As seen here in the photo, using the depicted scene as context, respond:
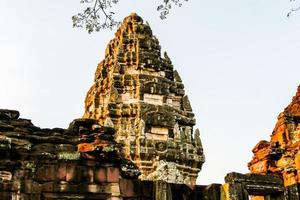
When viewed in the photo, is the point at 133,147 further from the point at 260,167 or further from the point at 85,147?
the point at 85,147

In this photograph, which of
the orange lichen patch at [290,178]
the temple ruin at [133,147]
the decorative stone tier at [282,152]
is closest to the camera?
the temple ruin at [133,147]

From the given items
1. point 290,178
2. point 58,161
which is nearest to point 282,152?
point 290,178

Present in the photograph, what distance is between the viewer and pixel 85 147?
1070 centimetres

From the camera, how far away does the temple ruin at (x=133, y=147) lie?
10.2 metres

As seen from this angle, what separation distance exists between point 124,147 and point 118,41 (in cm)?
961

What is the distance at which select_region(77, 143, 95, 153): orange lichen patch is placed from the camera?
10.6 meters

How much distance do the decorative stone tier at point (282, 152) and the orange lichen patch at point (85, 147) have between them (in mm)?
12551

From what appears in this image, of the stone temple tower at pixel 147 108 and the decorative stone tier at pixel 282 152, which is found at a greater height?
the stone temple tower at pixel 147 108

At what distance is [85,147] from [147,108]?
17370 millimetres

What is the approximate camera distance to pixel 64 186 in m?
10.2

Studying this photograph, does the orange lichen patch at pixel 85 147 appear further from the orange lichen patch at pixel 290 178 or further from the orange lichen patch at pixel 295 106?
the orange lichen patch at pixel 295 106

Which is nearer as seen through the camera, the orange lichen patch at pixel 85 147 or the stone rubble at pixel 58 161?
the stone rubble at pixel 58 161

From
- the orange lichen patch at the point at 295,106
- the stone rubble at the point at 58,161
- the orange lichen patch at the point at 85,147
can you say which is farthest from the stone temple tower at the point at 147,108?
the orange lichen patch at the point at 85,147

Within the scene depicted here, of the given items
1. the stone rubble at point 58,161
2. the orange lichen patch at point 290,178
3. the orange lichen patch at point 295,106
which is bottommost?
the stone rubble at point 58,161
